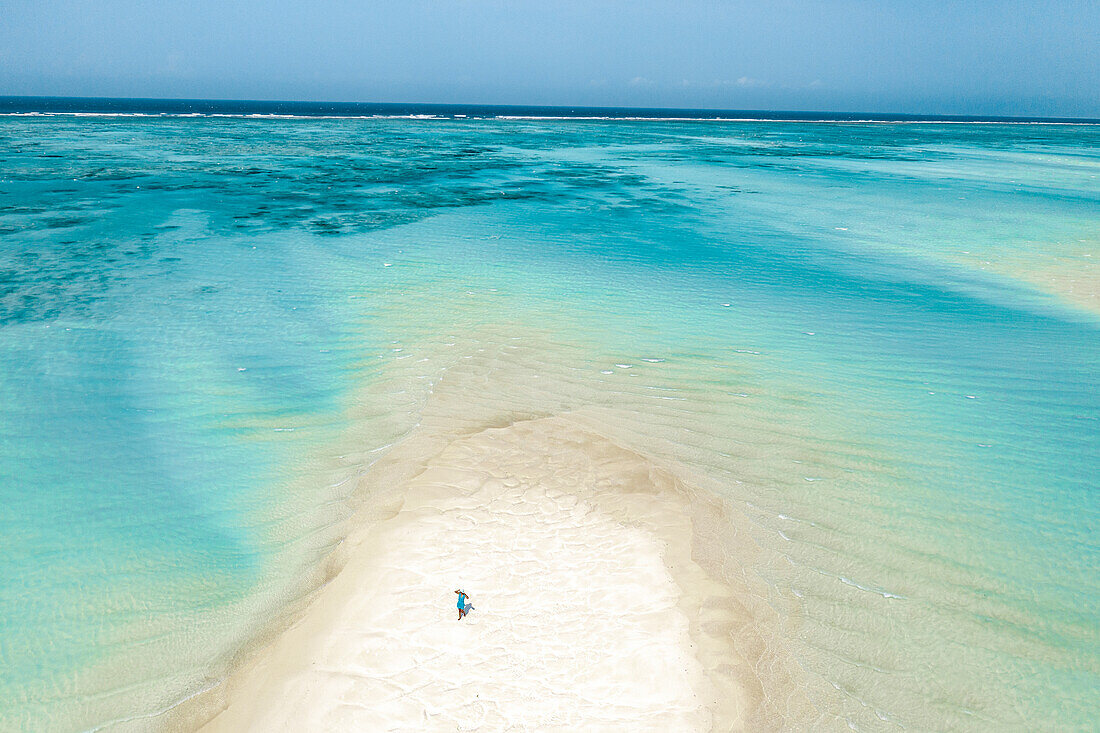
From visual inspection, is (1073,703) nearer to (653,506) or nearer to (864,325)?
(653,506)

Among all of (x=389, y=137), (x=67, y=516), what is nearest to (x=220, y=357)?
(x=67, y=516)

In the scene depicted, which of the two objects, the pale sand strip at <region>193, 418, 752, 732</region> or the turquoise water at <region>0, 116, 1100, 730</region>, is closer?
the pale sand strip at <region>193, 418, 752, 732</region>

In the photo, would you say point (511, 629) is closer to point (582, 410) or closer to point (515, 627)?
point (515, 627)

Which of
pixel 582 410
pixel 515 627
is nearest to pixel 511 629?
pixel 515 627

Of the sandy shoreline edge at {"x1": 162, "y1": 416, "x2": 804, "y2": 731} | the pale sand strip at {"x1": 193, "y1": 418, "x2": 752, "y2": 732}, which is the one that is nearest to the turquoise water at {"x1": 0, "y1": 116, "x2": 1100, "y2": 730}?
the sandy shoreline edge at {"x1": 162, "y1": 416, "x2": 804, "y2": 731}

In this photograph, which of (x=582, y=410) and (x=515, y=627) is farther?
(x=582, y=410)

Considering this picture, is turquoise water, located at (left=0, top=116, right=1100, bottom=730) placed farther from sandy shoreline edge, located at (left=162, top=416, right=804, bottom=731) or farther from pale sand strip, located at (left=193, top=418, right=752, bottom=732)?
pale sand strip, located at (left=193, top=418, right=752, bottom=732)
